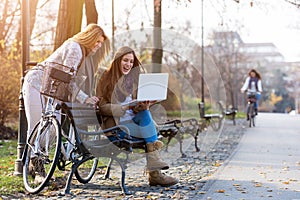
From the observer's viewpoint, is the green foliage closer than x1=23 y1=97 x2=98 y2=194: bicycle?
No

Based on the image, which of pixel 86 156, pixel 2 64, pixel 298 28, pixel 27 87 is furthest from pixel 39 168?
pixel 298 28

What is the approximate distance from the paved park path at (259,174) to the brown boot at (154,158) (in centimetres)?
56

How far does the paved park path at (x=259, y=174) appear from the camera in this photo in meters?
5.25

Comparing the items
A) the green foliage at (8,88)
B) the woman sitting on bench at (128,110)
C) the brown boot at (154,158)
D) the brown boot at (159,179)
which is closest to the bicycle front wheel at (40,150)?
the woman sitting on bench at (128,110)

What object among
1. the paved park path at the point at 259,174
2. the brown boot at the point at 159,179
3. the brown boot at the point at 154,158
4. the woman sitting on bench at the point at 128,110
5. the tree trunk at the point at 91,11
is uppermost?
the tree trunk at the point at 91,11

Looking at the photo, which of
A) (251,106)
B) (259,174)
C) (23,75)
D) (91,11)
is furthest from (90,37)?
(251,106)

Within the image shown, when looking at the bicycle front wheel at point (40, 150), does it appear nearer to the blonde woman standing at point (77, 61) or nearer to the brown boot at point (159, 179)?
the blonde woman standing at point (77, 61)

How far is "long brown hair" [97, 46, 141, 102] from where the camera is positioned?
5.58 meters

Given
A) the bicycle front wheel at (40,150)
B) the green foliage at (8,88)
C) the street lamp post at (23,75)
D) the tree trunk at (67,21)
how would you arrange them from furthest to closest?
the green foliage at (8,88) < the tree trunk at (67,21) < the street lamp post at (23,75) < the bicycle front wheel at (40,150)

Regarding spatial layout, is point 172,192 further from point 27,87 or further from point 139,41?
point 139,41

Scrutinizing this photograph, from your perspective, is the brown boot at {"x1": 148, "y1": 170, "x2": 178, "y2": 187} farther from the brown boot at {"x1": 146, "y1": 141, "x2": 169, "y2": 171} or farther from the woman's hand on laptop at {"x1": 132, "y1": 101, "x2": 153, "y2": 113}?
the woman's hand on laptop at {"x1": 132, "y1": 101, "x2": 153, "y2": 113}

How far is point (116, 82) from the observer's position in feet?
18.4

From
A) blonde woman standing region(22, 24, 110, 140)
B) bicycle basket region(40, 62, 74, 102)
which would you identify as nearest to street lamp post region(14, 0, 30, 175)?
blonde woman standing region(22, 24, 110, 140)

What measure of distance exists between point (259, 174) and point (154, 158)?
174 centimetres
